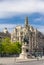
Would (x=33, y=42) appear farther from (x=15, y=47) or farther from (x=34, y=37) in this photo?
(x=15, y=47)

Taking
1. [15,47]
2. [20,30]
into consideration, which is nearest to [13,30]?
[20,30]

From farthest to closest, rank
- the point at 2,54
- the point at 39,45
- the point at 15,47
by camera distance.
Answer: the point at 39,45
the point at 15,47
the point at 2,54

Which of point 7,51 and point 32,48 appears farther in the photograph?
point 32,48

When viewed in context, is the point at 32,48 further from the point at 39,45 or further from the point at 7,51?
the point at 7,51

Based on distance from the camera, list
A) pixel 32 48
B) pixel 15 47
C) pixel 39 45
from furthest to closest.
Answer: pixel 39 45
pixel 32 48
pixel 15 47

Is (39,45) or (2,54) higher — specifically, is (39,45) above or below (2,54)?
below

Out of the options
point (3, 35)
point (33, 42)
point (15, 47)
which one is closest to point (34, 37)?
point (33, 42)

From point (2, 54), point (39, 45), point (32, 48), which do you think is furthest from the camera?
point (39, 45)

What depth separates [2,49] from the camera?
3718 inches

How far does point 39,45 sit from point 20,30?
12.9 metres

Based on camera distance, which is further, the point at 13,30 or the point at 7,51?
the point at 13,30

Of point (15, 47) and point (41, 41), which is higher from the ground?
point (15, 47)

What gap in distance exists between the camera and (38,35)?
16512cm

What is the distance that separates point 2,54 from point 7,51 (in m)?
3.61
